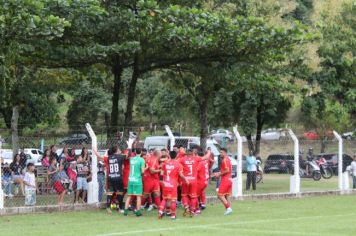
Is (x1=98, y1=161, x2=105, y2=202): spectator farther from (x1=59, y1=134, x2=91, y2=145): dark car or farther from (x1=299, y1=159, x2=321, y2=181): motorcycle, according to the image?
(x1=299, y1=159, x2=321, y2=181): motorcycle

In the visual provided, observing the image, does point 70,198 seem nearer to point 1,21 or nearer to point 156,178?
point 156,178

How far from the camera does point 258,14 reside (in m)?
32.1

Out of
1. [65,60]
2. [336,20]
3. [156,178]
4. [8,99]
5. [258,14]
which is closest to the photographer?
[156,178]

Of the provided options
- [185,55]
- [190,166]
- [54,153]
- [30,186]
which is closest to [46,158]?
[54,153]

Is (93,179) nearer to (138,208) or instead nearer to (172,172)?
(138,208)

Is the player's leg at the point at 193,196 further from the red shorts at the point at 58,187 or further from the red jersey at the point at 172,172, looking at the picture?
the red shorts at the point at 58,187

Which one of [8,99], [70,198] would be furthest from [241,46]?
[8,99]

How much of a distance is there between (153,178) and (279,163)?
10.7m

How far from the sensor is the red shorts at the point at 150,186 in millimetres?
20172

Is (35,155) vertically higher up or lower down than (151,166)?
higher up

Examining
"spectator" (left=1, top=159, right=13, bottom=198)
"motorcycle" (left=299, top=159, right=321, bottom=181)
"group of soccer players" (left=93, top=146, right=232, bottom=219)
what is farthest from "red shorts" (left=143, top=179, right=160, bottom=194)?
"motorcycle" (left=299, top=159, right=321, bottom=181)

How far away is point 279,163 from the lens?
97.8ft

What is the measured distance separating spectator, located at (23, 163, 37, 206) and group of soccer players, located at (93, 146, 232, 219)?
182cm

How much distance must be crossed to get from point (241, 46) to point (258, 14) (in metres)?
8.33
